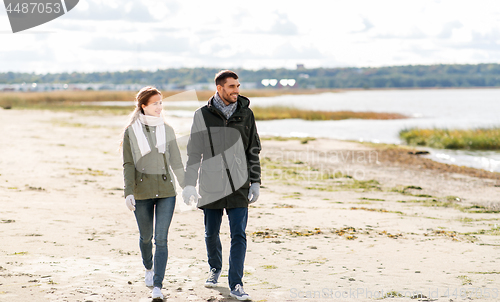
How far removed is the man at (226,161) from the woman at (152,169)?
20 centimetres

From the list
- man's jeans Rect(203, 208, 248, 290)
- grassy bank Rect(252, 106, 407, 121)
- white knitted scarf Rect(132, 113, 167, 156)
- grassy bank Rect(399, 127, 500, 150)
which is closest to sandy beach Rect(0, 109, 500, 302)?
man's jeans Rect(203, 208, 248, 290)

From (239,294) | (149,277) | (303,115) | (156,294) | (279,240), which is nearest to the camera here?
(156,294)

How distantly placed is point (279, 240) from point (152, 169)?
318cm

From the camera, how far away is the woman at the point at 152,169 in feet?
15.0

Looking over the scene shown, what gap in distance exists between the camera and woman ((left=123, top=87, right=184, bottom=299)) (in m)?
4.59

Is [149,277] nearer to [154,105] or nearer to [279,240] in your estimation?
[154,105]

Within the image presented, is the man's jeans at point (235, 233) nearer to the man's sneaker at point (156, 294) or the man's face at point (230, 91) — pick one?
the man's sneaker at point (156, 294)

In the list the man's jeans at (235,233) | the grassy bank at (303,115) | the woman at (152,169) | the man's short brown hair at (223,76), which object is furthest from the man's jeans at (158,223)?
the grassy bank at (303,115)

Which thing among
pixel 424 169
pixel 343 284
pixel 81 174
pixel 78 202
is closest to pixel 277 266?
pixel 343 284

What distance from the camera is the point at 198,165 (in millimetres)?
4738

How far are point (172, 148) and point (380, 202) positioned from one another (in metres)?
7.78

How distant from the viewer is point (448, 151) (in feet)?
82.4

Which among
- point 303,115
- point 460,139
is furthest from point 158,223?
point 303,115

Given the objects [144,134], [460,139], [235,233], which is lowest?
[460,139]
